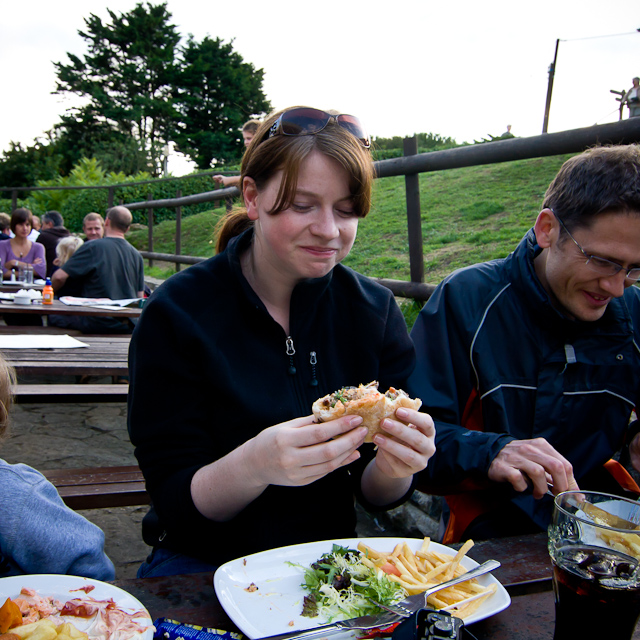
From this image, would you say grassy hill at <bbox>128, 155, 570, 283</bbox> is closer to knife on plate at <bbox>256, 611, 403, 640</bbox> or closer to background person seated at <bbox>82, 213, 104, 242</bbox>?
background person seated at <bbox>82, 213, 104, 242</bbox>

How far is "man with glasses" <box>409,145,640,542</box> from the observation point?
1.87 metres

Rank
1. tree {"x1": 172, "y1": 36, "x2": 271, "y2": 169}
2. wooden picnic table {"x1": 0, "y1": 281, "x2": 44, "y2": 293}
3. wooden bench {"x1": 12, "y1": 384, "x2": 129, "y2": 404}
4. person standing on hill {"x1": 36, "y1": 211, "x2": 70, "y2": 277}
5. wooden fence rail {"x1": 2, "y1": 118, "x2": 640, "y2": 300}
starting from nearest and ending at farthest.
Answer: wooden fence rail {"x1": 2, "y1": 118, "x2": 640, "y2": 300} < wooden bench {"x1": 12, "y1": 384, "x2": 129, "y2": 404} < wooden picnic table {"x1": 0, "y1": 281, "x2": 44, "y2": 293} < person standing on hill {"x1": 36, "y1": 211, "x2": 70, "y2": 277} < tree {"x1": 172, "y1": 36, "x2": 271, "y2": 169}

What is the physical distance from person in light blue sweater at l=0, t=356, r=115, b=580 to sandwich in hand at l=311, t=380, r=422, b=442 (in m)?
0.78

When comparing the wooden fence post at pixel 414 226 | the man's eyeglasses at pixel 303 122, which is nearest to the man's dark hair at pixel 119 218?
the wooden fence post at pixel 414 226

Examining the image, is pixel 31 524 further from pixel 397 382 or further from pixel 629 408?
pixel 629 408

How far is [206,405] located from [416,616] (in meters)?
1.05

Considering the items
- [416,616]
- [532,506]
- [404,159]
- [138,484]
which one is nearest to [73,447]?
[138,484]

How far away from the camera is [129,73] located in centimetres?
4472

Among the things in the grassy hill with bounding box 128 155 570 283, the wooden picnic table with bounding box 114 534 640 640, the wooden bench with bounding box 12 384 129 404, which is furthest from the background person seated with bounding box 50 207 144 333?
the wooden picnic table with bounding box 114 534 640 640

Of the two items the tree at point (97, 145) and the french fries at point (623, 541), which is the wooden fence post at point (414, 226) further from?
the tree at point (97, 145)

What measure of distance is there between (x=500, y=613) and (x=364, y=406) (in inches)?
20.0

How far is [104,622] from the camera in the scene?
3.16 feet

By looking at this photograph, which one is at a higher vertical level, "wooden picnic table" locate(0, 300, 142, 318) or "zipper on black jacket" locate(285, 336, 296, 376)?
"zipper on black jacket" locate(285, 336, 296, 376)

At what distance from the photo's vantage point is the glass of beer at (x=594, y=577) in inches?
37.8
